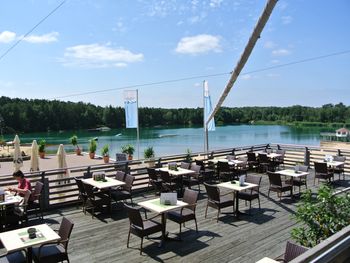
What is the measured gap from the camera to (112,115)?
218 ft

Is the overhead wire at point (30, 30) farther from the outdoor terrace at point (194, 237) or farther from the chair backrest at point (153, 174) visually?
the chair backrest at point (153, 174)

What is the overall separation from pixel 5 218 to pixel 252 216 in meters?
4.77

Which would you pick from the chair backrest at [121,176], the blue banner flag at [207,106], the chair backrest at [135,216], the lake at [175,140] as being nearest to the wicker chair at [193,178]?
the chair backrest at [121,176]

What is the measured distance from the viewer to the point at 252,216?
22.1ft

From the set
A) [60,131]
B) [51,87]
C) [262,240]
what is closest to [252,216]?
[262,240]

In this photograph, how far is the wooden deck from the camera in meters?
4.87

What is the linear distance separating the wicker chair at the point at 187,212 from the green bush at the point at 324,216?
2.47 m

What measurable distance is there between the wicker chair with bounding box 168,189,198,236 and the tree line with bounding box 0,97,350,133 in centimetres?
4999

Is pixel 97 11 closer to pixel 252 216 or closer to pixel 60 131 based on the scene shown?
pixel 252 216

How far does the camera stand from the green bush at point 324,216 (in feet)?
9.84

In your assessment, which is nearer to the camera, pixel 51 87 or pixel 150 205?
pixel 150 205

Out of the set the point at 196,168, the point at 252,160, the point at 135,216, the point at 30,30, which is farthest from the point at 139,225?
the point at 252,160

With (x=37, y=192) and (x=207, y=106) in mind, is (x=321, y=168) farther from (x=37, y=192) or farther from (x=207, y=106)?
(x=37, y=192)

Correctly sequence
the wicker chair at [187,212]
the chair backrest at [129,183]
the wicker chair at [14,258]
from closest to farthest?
1. the wicker chair at [14,258]
2. the wicker chair at [187,212]
3. the chair backrest at [129,183]
